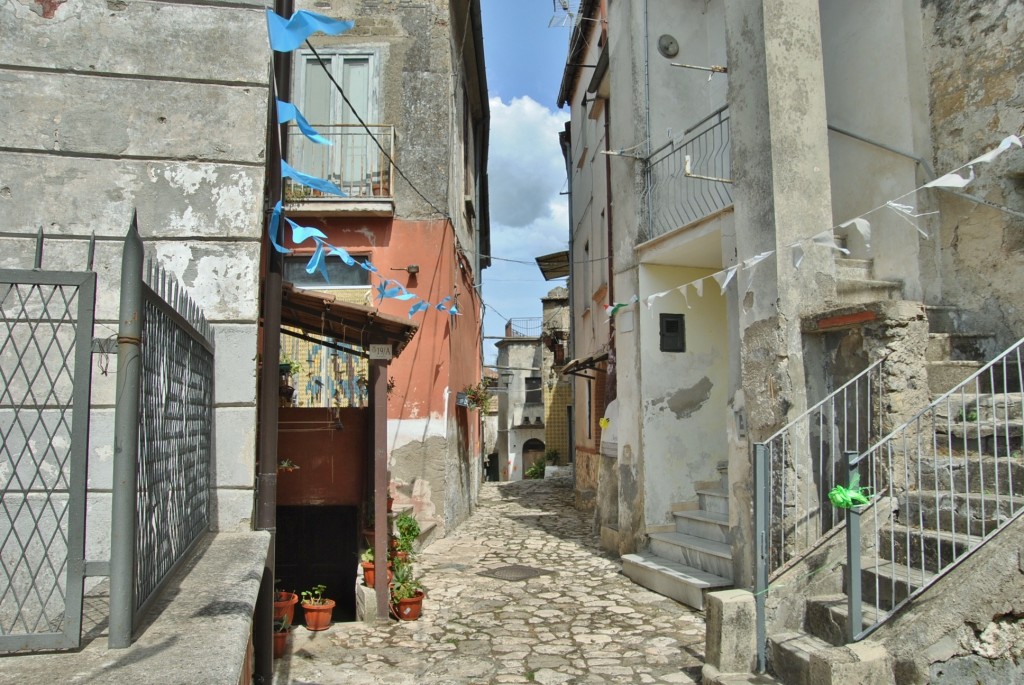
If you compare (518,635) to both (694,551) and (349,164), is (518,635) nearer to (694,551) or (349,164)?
(694,551)

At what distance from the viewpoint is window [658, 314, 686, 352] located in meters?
9.39

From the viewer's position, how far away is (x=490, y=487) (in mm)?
21031

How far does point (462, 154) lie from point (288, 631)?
1012cm

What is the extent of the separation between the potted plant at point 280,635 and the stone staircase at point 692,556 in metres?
3.79

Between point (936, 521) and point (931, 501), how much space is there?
0.25m

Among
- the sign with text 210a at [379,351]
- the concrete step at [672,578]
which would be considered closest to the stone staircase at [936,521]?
the concrete step at [672,578]

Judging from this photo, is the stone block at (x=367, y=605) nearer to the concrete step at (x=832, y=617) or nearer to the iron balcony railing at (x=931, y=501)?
the concrete step at (x=832, y=617)

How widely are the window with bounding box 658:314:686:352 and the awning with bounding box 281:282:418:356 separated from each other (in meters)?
3.35

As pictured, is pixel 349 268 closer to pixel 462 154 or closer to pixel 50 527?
pixel 462 154

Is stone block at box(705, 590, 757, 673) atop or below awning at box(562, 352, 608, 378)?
below

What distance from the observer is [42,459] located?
6.91 ft

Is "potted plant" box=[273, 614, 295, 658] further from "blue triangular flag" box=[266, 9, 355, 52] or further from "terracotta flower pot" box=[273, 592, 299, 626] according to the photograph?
"blue triangular flag" box=[266, 9, 355, 52]

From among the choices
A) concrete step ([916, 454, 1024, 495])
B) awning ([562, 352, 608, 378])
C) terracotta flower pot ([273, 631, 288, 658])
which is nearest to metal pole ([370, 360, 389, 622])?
terracotta flower pot ([273, 631, 288, 658])

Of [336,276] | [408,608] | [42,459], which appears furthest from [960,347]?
[336,276]
